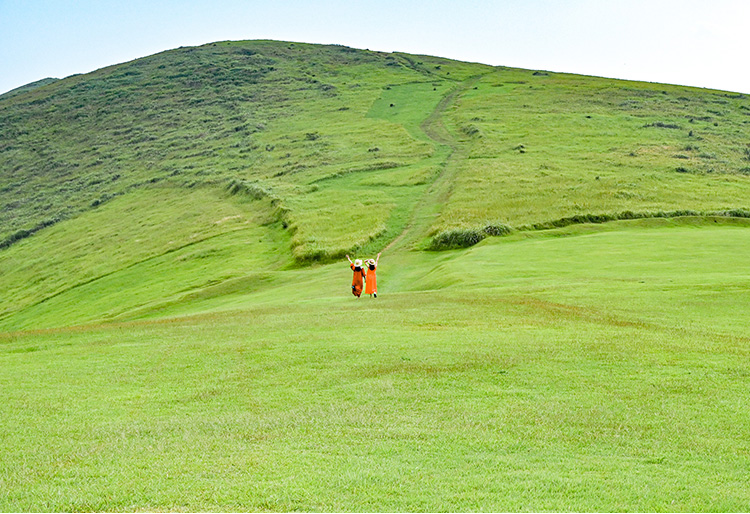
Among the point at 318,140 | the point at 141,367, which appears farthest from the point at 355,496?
the point at 318,140

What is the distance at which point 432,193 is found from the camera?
6856cm

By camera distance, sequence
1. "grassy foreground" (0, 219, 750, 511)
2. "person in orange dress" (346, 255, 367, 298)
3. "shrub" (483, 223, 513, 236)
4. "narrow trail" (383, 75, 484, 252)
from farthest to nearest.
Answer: "narrow trail" (383, 75, 484, 252)
"shrub" (483, 223, 513, 236)
"person in orange dress" (346, 255, 367, 298)
"grassy foreground" (0, 219, 750, 511)

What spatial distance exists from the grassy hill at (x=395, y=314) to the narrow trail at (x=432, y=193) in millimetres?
401

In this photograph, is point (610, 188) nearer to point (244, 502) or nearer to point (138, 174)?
point (244, 502)

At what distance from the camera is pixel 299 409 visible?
14.2 meters

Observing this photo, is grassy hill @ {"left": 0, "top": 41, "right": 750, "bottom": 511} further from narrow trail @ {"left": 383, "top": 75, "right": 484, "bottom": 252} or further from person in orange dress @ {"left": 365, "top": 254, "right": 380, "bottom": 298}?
person in orange dress @ {"left": 365, "top": 254, "right": 380, "bottom": 298}

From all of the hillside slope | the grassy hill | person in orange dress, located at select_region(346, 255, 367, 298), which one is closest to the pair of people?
person in orange dress, located at select_region(346, 255, 367, 298)

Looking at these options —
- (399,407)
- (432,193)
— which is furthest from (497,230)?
(399,407)

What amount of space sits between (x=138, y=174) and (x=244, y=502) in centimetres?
10047

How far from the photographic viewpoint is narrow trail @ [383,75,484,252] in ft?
182

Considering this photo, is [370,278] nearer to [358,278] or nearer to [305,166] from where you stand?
[358,278]

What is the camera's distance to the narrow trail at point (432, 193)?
55.6 metres

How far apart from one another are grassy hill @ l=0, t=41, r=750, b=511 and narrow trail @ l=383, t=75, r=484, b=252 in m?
0.40

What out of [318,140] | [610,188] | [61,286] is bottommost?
[61,286]
